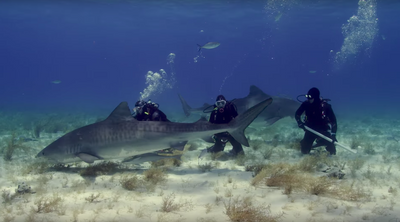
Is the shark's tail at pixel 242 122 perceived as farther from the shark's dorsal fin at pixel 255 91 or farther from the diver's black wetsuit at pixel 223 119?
the shark's dorsal fin at pixel 255 91

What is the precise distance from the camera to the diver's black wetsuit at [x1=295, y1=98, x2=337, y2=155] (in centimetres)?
890

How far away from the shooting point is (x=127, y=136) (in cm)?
626

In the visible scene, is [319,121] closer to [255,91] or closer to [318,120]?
[318,120]

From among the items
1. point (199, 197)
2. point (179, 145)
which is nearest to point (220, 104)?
point (179, 145)

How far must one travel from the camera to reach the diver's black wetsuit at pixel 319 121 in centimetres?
890

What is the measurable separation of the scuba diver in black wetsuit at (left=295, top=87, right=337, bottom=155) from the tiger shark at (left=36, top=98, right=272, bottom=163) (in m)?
3.90

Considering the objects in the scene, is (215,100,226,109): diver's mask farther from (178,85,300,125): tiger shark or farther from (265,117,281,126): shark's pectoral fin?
(265,117,281,126): shark's pectoral fin

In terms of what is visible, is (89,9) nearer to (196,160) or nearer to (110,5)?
(110,5)

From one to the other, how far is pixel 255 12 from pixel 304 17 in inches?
435

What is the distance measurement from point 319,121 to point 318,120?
0.05m

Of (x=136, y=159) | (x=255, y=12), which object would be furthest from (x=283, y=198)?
(x=255, y=12)

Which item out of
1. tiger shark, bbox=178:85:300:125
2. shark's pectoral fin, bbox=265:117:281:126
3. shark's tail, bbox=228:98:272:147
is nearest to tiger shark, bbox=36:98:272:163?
shark's tail, bbox=228:98:272:147

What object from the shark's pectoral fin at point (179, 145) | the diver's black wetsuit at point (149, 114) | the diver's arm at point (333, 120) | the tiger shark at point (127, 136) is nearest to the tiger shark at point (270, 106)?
the diver's arm at point (333, 120)

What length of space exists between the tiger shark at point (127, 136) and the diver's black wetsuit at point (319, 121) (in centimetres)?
391
